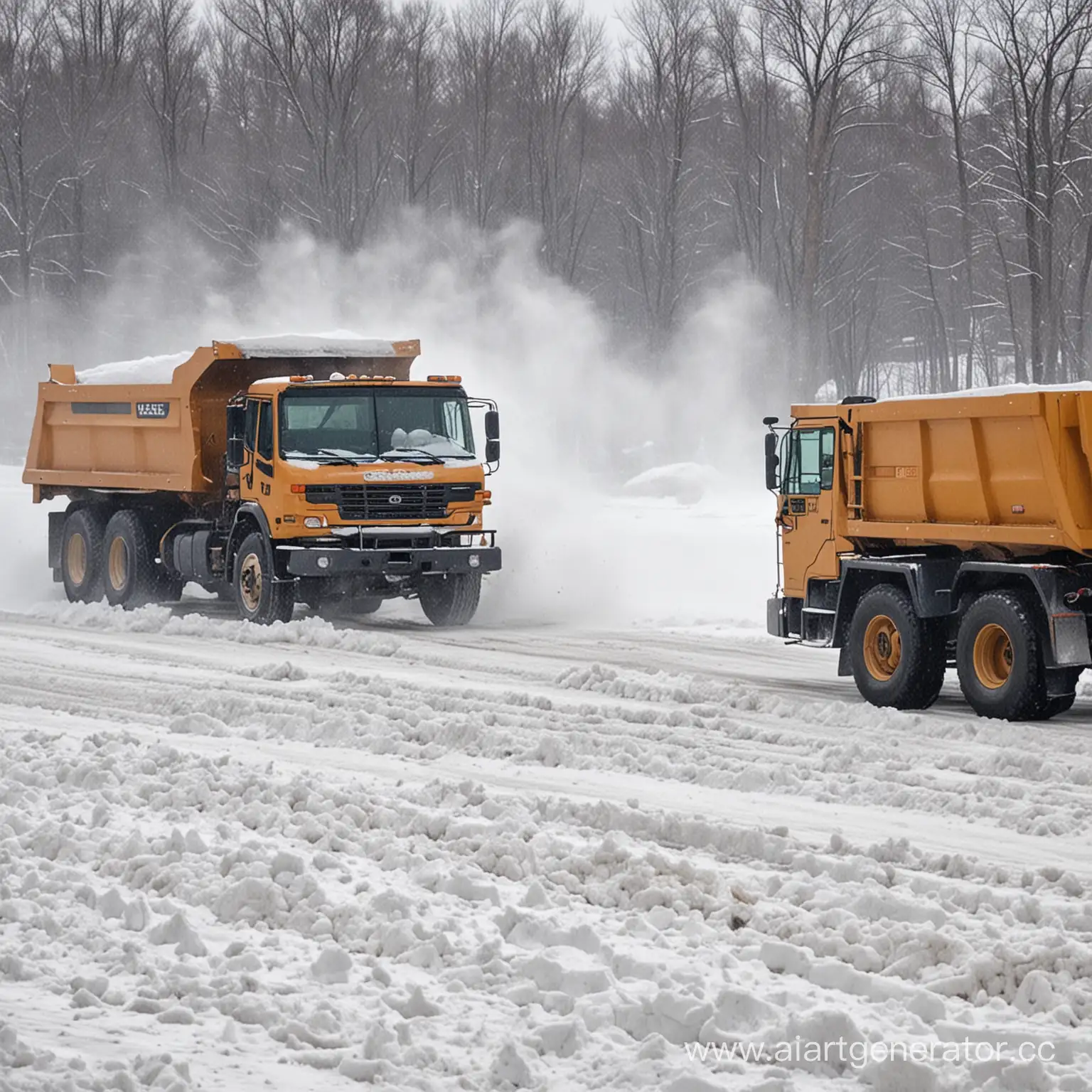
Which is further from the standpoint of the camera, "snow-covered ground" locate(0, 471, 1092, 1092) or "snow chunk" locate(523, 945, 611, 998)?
"snow chunk" locate(523, 945, 611, 998)

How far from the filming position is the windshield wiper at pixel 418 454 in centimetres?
1758

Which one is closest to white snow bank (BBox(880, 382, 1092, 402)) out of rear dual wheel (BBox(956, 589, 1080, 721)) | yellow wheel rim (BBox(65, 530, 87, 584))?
rear dual wheel (BBox(956, 589, 1080, 721))

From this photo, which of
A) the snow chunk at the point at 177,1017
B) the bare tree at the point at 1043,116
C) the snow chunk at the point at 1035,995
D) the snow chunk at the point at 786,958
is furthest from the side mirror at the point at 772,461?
the bare tree at the point at 1043,116

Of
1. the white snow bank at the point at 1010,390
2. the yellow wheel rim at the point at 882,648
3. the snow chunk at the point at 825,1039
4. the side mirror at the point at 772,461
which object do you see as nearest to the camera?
the snow chunk at the point at 825,1039

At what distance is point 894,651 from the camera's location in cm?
1268

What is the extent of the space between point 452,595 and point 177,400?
3778mm

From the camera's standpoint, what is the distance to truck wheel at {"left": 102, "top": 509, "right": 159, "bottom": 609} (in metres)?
19.7

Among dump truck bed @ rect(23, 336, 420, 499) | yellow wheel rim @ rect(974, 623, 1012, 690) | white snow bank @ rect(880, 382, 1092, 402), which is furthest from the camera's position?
dump truck bed @ rect(23, 336, 420, 499)

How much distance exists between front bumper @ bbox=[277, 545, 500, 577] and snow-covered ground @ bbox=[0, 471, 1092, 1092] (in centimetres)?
364

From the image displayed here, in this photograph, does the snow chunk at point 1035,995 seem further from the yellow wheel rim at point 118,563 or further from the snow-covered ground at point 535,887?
the yellow wheel rim at point 118,563

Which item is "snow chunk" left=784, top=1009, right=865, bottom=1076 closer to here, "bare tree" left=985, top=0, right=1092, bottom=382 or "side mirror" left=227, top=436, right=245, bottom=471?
"side mirror" left=227, top=436, right=245, bottom=471

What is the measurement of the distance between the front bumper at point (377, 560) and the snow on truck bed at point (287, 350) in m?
2.53

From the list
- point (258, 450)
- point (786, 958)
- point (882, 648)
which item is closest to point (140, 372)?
point (258, 450)

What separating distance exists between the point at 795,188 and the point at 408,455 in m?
36.3
